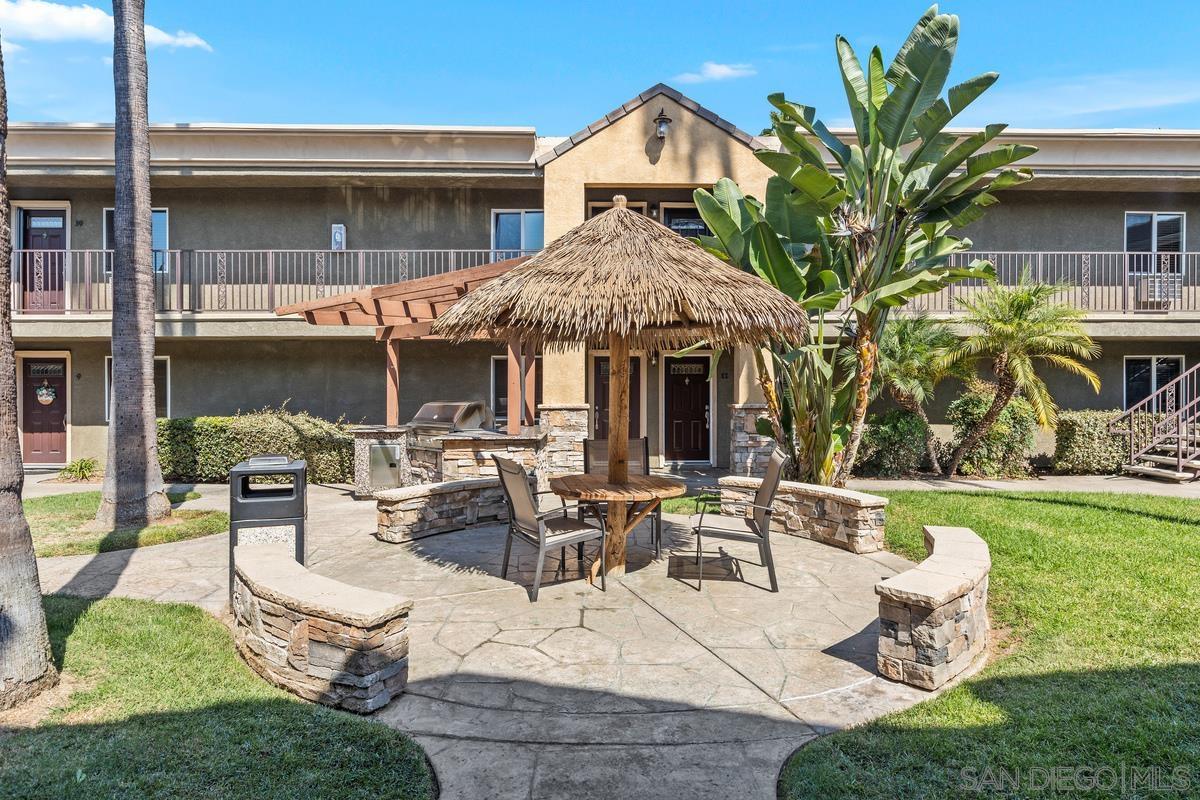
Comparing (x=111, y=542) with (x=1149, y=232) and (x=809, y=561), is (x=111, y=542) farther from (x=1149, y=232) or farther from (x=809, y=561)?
(x=1149, y=232)

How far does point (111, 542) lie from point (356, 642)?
5884 millimetres

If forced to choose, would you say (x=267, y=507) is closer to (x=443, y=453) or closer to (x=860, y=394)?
(x=443, y=453)

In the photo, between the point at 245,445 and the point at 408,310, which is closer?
the point at 408,310

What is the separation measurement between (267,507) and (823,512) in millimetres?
5839

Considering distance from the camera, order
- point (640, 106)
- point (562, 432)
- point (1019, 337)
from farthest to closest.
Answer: point (640, 106), point (562, 432), point (1019, 337)

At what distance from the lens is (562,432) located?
12.6 m

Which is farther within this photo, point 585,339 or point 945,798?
point 585,339

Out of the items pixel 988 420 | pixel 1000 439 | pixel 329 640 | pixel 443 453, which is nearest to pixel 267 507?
pixel 329 640

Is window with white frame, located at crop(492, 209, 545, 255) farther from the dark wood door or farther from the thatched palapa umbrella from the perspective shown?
the thatched palapa umbrella

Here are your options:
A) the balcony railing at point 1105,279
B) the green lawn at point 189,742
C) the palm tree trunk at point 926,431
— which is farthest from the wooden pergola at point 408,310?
the balcony railing at point 1105,279

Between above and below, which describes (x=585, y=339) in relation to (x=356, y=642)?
above

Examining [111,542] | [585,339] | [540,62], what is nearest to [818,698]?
A: [585,339]

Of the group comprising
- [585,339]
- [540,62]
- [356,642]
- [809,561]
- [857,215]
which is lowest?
[809,561]

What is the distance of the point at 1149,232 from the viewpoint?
50.9 ft
